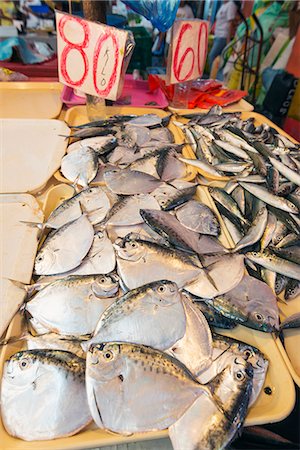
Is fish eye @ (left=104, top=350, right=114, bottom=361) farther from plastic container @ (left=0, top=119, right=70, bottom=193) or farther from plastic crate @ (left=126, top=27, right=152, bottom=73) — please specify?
plastic crate @ (left=126, top=27, right=152, bottom=73)

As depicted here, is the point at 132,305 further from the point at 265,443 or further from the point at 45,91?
the point at 45,91

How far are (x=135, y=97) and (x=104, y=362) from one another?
5.95 ft

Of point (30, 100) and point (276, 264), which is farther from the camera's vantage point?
point (30, 100)

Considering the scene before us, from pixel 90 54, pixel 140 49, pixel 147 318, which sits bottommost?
pixel 140 49

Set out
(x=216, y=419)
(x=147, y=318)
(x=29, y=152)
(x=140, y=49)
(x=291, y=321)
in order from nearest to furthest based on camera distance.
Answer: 1. (x=216, y=419)
2. (x=147, y=318)
3. (x=291, y=321)
4. (x=29, y=152)
5. (x=140, y=49)

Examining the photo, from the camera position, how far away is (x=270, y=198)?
1.07 meters

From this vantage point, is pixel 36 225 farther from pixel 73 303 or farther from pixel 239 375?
pixel 239 375

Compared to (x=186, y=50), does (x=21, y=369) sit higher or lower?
lower

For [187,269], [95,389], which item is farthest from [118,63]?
[95,389]

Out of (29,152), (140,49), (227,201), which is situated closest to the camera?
(227,201)

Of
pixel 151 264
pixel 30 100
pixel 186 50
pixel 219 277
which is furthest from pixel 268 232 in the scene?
pixel 30 100

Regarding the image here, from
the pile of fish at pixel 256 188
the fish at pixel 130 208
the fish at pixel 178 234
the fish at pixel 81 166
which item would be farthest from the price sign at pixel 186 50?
the fish at pixel 178 234

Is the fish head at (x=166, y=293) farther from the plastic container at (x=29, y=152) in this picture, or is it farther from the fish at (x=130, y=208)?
the plastic container at (x=29, y=152)

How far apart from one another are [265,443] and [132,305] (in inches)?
17.6
